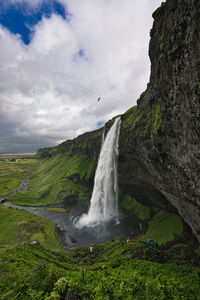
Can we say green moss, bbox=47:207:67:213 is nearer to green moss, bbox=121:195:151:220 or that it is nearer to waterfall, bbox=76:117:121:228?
waterfall, bbox=76:117:121:228

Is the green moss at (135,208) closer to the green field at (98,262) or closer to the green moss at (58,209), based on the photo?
the green field at (98,262)

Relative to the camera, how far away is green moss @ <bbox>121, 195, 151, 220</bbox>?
50.2 m

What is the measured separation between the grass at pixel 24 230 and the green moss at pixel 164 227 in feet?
85.0

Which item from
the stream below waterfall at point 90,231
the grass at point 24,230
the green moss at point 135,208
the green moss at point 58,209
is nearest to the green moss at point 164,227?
the green moss at point 135,208

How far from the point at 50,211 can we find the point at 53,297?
60237 mm

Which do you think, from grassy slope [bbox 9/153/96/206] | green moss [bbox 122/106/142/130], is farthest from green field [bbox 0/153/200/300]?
green moss [bbox 122/106/142/130]

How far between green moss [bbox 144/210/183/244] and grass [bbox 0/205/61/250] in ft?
85.0

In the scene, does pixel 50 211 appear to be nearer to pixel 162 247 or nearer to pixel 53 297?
pixel 162 247

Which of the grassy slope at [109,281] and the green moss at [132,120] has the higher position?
the green moss at [132,120]

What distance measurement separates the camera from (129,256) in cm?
2406

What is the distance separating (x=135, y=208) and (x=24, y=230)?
Answer: 1604 inches

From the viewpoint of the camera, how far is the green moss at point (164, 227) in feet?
111

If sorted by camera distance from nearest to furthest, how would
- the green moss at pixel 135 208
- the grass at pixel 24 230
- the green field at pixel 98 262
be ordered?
the green field at pixel 98 262
the grass at pixel 24 230
the green moss at pixel 135 208

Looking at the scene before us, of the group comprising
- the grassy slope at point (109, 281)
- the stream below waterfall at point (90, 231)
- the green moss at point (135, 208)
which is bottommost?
the stream below waterfall at point (90, 231)
